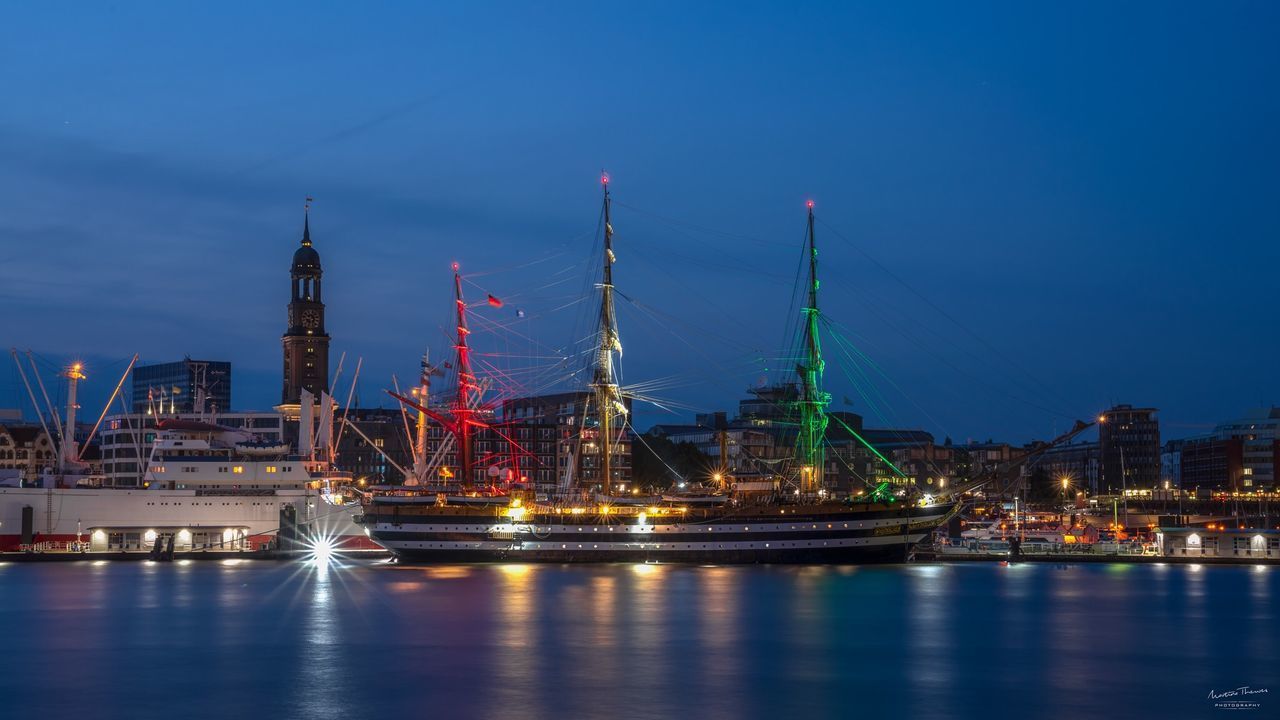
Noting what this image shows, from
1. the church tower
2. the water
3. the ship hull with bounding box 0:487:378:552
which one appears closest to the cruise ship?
the ship hull with bounding box 0:487:378:552

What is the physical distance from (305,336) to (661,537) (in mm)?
84258

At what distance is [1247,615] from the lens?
59094mm

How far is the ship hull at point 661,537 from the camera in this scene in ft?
284

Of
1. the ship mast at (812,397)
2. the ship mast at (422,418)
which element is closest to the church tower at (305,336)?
the ship mast at (422,418)

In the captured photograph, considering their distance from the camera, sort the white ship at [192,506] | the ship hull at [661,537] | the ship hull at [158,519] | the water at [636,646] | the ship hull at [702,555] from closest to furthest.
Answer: the water at [636,646], the ship hull at [661,537], the ship hull at [702,555], the ship hull at [158,519], the white ship at [192,506]

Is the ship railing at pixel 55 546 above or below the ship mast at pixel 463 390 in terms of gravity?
below

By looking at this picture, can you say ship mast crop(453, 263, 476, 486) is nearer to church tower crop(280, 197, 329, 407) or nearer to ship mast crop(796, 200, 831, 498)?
ship mast crop(796, 200, 831, 498)

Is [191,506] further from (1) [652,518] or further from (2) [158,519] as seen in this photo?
(1) [652,518]

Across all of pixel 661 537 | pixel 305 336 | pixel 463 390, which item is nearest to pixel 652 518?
pixel 661 537

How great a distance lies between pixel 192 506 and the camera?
105 meters

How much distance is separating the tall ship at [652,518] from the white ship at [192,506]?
8.69 meters

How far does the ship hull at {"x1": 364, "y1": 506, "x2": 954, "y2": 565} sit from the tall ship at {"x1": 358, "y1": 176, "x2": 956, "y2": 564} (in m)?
0.07

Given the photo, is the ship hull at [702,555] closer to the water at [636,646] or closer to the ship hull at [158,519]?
the water at [636,646]

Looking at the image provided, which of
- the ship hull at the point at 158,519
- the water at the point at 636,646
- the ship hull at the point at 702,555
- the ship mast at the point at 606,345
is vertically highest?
the ship mast at the point at 606,345
